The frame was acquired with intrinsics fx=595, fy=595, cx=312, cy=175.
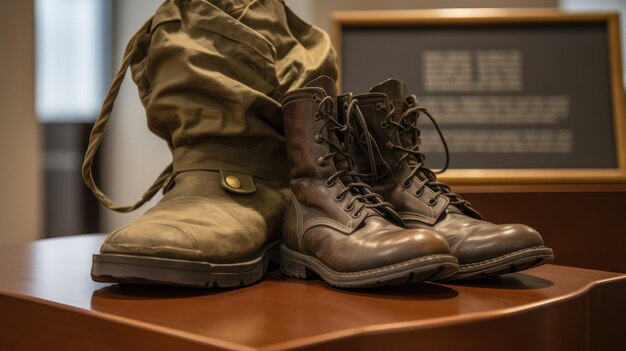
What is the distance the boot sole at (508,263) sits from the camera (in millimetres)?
568

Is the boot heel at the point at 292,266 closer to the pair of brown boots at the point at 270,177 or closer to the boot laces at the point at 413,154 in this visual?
the pair of brown boots at the point at 270,177

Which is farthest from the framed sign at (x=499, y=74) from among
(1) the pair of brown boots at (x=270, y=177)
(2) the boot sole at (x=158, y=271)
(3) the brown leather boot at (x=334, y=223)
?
(2) the boot sole at (x=158, y=271)

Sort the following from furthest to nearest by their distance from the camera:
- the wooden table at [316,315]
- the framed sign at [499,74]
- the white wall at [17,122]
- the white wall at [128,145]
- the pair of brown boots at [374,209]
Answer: the white wall at [128,145], the white wall at [17,122], the framed sign at [499,74], the pair of brown boots at [374,209], the wooden table at [316,315]

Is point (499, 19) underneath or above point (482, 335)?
above

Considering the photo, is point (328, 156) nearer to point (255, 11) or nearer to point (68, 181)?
point (255, 11)

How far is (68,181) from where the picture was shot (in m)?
2.09

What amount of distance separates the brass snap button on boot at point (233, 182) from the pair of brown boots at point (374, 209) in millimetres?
63

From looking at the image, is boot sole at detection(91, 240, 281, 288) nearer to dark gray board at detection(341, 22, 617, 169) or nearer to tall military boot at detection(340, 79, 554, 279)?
tall military boot at detection(340, 79, 554, 279)

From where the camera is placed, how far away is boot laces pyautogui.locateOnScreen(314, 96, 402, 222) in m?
0.62

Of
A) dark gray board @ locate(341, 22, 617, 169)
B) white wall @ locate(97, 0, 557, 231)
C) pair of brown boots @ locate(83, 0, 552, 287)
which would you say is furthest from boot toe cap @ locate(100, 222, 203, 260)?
white wall @ locate(97, 0, 557, 231)

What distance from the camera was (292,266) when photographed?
65 centimetres

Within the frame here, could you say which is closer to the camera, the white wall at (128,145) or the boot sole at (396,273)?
the boot sole at (396,273)

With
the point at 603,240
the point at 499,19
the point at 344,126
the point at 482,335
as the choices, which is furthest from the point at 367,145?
the point at 499,19

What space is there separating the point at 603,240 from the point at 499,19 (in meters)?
0.53
